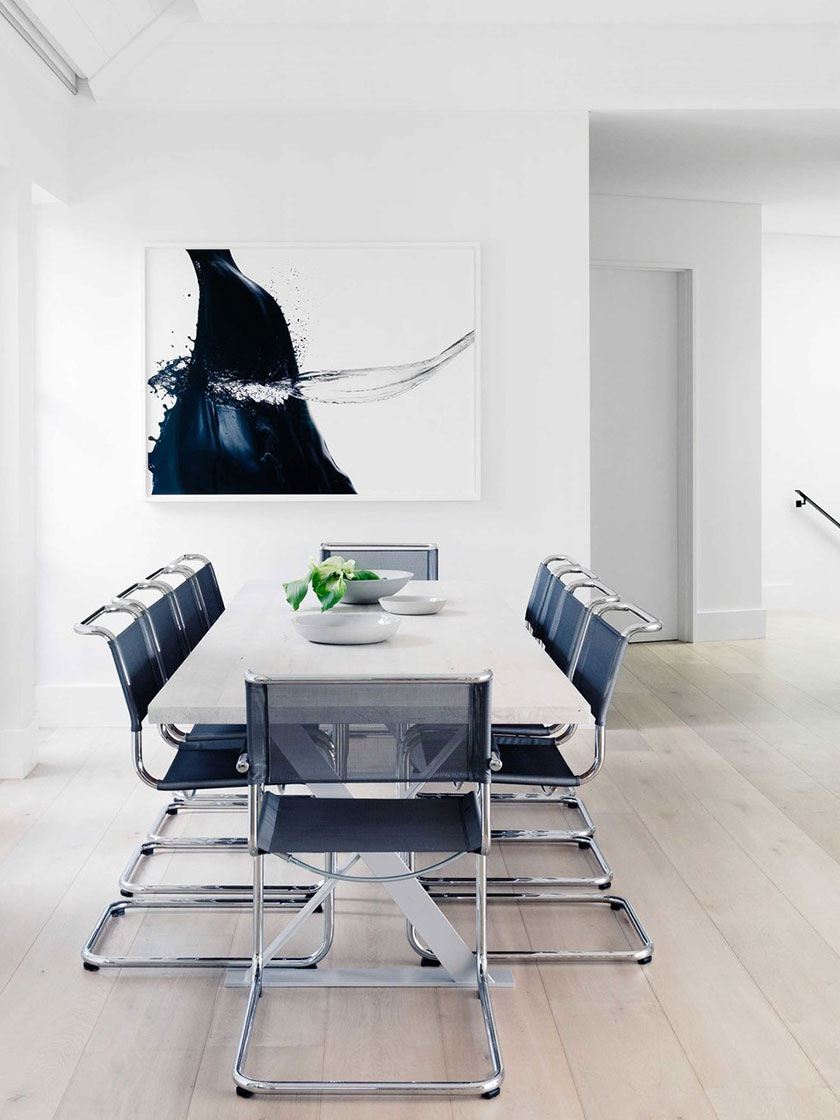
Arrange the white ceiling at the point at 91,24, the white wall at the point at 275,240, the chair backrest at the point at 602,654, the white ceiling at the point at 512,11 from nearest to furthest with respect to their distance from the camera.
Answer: the chair backrest at the point at 602,654 < the white ceiling at the point at 91,24 < the white ceiling at the point at 512,11 < the white wall at the point at 275,240

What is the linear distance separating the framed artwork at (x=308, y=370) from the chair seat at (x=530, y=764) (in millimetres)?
1917

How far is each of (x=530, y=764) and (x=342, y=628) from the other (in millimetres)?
582

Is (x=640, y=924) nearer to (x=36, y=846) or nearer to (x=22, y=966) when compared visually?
(x=22, y=966)

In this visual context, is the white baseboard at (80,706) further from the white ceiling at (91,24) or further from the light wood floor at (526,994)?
the white ceiling at (91,24)

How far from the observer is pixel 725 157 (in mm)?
5414

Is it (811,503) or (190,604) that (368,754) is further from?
(811,503)

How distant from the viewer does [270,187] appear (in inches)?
177

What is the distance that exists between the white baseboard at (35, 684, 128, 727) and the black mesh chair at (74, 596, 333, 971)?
1.57 m

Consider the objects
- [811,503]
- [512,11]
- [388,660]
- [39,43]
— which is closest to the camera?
[388,660]

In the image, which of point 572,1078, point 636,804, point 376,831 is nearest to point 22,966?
point 376,831

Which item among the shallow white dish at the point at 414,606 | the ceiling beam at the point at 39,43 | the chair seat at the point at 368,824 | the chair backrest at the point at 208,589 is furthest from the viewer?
the ceiling beam at the point at 39,43

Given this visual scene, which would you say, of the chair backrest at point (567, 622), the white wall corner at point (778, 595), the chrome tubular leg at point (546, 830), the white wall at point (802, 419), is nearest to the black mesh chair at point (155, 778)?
the chrome tubular leg at point (546, 830)

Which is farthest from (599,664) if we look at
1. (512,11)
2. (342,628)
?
(512,11)

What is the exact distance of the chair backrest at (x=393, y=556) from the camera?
158 inches
